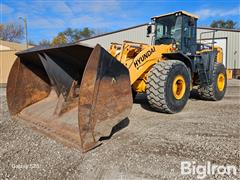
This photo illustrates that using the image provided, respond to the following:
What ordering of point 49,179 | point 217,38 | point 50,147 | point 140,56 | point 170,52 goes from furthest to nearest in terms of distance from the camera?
point 217,38 < point 170,52 < point 140,56 < point 50,147 < point 49,179

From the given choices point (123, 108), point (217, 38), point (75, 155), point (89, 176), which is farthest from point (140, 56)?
point (217, 38)

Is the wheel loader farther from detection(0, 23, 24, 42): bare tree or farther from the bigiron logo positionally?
detection(0, 23, 24, 42): bare tree

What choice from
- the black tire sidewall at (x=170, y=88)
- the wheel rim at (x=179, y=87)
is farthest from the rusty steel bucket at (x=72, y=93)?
the wheel rim at (x=179, y=87)

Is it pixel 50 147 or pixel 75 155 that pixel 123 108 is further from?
pixel 50 147

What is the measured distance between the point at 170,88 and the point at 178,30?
72.7 inches

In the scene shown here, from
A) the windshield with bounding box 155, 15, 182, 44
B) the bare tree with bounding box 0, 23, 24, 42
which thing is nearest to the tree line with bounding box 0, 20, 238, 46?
the bare tree with bounding box 0, 23, 24, 42

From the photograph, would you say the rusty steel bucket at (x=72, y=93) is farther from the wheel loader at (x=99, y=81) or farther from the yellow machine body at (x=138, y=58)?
the yellow machine body at (x=138, y=58)

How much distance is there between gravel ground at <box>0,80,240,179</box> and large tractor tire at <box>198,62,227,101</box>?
2058mm

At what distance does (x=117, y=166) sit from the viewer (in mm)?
2469

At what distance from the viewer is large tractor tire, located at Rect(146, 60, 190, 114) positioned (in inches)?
167

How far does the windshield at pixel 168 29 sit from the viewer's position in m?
5.41

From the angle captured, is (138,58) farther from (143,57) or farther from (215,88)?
(215,88)

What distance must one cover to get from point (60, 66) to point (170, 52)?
99.2 inches

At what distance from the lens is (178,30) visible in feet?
17.8
